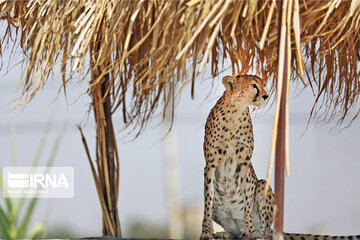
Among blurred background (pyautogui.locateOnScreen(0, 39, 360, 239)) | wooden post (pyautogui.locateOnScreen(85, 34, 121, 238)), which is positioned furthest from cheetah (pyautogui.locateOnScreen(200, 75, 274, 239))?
blurred background (pyautogui.locateOnScreen(0, 39, 360, 239))

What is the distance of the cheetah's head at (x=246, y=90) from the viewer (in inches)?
112

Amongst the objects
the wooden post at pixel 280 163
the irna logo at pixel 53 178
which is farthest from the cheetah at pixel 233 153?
the irna logo at pixel 53 178

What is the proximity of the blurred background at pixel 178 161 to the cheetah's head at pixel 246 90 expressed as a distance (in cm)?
129

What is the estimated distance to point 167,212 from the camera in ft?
14.6

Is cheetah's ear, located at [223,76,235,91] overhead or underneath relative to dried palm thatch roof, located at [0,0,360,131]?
underneath

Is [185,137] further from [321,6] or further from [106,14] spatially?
[321,6]

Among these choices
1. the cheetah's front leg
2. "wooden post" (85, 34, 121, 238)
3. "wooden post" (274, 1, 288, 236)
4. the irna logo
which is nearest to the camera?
"wooden post" (274, 1, 288, 236)

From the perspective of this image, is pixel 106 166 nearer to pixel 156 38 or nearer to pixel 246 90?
pixel 246 90

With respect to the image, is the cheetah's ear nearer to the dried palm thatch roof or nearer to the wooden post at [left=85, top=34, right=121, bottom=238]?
the dried palm thatch roof

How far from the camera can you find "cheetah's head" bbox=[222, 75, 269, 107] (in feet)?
9.37

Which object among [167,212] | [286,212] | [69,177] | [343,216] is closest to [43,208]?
[69,177]

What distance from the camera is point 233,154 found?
9.42ft

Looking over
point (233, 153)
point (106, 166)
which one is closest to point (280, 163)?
point (233, 153)

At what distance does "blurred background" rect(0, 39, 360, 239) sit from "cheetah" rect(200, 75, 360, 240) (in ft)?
4.18
